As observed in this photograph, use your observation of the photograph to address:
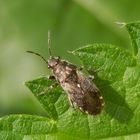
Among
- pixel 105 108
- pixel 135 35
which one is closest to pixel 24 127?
pixel 105 108

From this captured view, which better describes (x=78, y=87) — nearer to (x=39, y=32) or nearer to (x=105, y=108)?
(x=105, y=108)

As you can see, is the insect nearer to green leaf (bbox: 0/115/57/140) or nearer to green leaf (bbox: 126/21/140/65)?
green leaf (bbox: 0/115/57/140)

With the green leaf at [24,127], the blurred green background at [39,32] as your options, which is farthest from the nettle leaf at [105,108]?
the blurred green background at [39,32]

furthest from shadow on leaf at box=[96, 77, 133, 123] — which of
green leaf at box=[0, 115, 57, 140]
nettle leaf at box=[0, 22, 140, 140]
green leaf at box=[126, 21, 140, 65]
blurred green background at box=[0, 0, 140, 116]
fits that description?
blurred green background at box=[0, 0, 140, 116]

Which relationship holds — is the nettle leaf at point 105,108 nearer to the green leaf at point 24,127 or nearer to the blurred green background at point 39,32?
the green leaf at point 24,127

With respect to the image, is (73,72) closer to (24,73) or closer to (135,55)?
(135,55)
